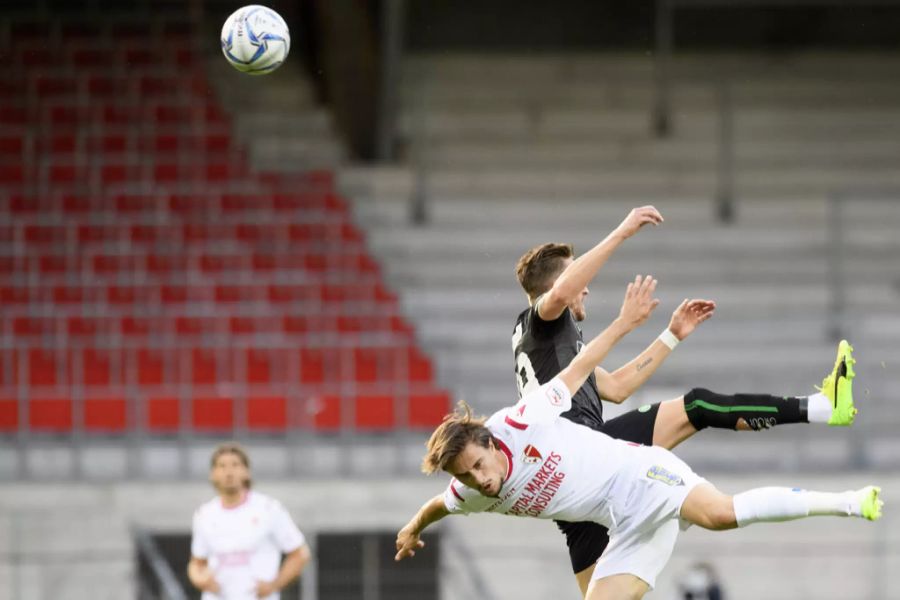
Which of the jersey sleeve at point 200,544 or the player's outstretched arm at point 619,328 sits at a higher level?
the player's outstretched arm at point 619,328

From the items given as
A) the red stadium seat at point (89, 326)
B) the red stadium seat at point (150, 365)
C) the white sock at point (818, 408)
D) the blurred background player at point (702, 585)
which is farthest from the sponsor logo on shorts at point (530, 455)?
the red stadium seat at point (89, 326)

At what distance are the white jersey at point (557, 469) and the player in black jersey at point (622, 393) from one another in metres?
0.35

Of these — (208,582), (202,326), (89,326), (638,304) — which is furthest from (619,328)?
(89,326)

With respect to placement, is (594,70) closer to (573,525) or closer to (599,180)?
(599,180)

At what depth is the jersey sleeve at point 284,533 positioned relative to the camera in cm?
918

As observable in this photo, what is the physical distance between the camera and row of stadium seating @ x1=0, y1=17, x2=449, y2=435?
44.6 ft

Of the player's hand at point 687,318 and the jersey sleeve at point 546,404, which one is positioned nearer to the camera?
the jersey sleeve at point 546,404

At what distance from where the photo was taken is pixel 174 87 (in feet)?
54.8

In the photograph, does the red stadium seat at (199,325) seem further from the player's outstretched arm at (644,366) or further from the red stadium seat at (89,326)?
the player's outstretched arm at (644,366)

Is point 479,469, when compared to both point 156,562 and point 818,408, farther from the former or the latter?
point 156,562

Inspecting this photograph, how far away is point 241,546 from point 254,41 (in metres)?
2.73

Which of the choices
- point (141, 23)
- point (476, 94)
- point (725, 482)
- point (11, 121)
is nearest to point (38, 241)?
point (11, 121)

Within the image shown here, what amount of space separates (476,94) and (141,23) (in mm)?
3597

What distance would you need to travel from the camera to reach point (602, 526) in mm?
7570
